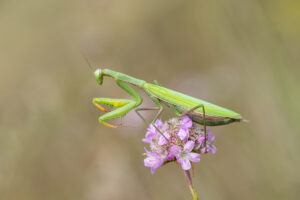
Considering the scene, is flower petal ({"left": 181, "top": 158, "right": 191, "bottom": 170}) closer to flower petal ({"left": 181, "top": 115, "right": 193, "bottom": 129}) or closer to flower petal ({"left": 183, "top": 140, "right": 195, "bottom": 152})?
flower petal ({"left": 183, "top": 140, "right": 195, "bottom": 152})

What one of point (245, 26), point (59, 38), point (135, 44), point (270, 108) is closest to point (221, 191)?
point (270, 108)

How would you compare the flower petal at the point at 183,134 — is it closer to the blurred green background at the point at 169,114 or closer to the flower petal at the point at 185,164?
the flower petal at the point at 185,164

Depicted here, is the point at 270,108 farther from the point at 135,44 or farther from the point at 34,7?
the point at 34,7

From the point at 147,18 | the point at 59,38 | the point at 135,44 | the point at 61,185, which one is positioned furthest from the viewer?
the point at 59,38

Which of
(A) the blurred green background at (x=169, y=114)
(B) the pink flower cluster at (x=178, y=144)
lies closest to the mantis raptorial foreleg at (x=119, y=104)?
(B) the pink flower cluster at (x=178, y=144)

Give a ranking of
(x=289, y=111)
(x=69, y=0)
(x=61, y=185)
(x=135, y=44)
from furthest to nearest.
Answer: (x=69, y=0)
(x=135, y=44)
(x=61, y=185)
(x=289, y=111)

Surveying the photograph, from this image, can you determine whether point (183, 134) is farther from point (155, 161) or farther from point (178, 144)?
point (155, 161)
